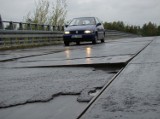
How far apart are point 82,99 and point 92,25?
641 inches

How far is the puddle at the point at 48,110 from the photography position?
9.60 ft

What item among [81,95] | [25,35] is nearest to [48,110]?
[81,95]

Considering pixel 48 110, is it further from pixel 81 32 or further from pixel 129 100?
pixel 81 32

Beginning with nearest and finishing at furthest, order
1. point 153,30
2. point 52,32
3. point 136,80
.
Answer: point 136,80 < point 52,32 < point 153,30

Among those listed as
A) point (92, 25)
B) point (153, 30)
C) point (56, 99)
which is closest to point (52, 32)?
point (92, 25)

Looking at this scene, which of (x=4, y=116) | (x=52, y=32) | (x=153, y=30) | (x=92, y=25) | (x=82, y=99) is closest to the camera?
(x=4, y=116)

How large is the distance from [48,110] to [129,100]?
0.72 meters

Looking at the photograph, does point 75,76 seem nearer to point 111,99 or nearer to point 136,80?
point 136,80

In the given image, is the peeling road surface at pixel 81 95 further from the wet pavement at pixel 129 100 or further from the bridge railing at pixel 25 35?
the bridge railing at pixel 25 35

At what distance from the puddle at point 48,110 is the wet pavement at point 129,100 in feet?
0.56

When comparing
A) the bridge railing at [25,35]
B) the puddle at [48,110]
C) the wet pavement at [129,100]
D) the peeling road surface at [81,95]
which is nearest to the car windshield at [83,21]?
the bridge railing at [25,35]

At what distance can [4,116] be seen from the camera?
3047 mm

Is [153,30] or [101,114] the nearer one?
[101,114]

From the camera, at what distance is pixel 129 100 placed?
10.3ft
